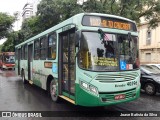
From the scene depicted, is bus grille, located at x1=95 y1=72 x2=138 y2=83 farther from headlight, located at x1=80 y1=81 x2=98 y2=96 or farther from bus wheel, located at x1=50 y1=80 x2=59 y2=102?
bus wheel, located at x1=50 y1=80 x2=59 y2=102

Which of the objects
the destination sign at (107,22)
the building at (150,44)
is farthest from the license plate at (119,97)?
the building at (150,44)

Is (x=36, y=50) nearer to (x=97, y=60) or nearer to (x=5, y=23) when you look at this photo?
(x=97, y=60)

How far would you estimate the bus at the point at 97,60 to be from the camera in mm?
6148

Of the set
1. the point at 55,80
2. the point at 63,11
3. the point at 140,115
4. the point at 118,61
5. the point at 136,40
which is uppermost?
the point at 63,11

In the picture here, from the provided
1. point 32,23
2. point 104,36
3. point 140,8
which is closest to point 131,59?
point 104,36

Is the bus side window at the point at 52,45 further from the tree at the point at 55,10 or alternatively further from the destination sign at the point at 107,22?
the tree at the point at 55,10

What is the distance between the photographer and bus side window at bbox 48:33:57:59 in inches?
326

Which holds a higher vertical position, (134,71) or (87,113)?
(134,71)

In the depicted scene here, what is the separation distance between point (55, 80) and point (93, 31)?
268cm

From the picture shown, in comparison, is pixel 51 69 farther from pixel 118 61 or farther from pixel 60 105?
pixel 118 61

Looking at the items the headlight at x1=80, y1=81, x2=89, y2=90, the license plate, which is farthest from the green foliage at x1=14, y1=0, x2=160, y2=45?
the headlight at x1=80, y1=81, x2=89, y2=90

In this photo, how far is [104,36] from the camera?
6406mm

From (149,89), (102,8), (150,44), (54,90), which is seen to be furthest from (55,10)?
(150,44)

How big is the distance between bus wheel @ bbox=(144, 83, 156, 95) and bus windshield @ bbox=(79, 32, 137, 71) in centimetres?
408
